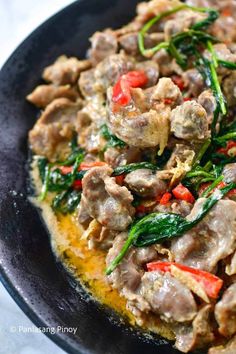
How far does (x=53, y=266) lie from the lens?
461 cm

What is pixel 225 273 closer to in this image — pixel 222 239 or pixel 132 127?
pixel 222 239

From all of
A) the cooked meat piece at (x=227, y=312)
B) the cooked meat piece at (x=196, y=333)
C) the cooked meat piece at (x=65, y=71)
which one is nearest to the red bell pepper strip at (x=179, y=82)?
the cooked meat piece at (x=65, y=71)

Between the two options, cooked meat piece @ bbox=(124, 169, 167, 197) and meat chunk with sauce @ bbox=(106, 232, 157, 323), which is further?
cooked meat piece @ bbox=(124, 169, 167, 197)

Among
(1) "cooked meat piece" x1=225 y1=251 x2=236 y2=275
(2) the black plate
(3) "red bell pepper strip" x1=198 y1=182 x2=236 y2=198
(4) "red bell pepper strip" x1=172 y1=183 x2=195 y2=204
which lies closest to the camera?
(1) "cooked meat piece" x1=225 y1=251 x2=236 y2=275

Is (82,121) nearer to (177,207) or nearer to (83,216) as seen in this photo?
(83,216)

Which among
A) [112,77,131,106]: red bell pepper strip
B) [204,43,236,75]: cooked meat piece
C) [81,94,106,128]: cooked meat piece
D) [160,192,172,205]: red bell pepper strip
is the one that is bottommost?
[160,192,172,205]: red bell pepper strip

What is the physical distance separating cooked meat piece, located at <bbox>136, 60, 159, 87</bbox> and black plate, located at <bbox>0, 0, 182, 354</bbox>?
0.95 m

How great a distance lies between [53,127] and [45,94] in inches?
15.8

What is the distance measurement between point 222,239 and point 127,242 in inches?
28.6

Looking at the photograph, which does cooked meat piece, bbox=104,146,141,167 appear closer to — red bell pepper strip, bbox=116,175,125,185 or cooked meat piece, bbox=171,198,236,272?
red bell pepper strip, bbox=116,175,125,185

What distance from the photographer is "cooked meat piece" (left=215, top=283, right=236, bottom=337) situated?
3.81 metres

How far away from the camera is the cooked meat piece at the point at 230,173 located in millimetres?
4422

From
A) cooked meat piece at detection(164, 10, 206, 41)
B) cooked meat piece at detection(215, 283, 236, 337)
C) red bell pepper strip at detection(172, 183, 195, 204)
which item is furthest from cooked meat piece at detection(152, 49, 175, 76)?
cooked meat piece at detection(215, 283, 236, 337)

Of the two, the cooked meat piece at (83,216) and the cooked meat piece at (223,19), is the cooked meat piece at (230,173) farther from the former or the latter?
the cooked meat piece at (223,19)
